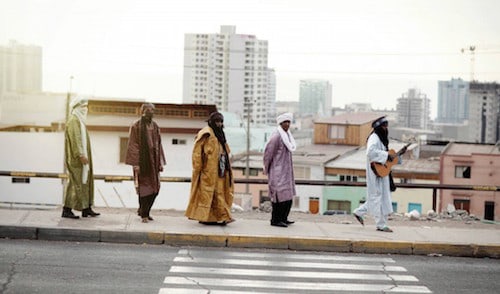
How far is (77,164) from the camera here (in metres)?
12.6

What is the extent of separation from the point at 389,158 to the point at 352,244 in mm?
1715

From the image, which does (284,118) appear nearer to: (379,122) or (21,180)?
(379,122)

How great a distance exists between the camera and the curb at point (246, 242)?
11.5 meters

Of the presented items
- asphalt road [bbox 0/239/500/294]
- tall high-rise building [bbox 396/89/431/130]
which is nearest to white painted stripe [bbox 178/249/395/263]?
asphalt road [bbox 0/239/500/294]

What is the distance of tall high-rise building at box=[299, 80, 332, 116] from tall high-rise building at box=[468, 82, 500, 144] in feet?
150

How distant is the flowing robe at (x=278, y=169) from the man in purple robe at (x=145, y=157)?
1.81m

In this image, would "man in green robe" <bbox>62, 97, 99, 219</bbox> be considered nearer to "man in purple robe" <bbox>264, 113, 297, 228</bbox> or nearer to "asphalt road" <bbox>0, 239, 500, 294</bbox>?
"asphalt road" <bbox>0, 239, 500, 294</bbox>

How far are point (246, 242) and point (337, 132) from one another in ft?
204

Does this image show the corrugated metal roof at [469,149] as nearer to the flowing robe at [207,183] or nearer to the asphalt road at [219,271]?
the flowing robe at [207,183]

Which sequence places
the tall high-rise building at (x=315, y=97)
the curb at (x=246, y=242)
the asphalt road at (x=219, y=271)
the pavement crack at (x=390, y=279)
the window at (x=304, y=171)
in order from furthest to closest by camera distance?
the tall high-rise building at (x=315, y=97), the window at (x=304, y=171), the curb at (x=246, y=242), the pavement crack at (x=390, y=279), the asphalt road at (x=219, y=271)

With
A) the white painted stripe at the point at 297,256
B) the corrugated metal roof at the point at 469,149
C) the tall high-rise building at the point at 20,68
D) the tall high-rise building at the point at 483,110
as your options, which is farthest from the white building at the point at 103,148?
the tall high-rise building at the point at 483,110

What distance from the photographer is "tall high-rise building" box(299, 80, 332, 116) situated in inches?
4680

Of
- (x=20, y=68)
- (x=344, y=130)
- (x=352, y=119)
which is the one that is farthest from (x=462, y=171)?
(x=20, y=68)

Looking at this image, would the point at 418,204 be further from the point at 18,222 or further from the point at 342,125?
the point at 18,222
